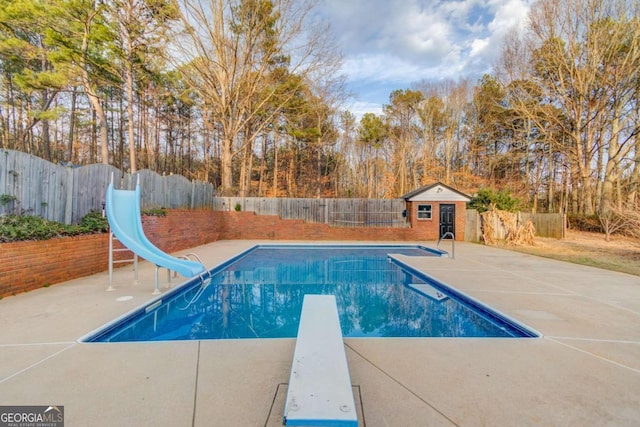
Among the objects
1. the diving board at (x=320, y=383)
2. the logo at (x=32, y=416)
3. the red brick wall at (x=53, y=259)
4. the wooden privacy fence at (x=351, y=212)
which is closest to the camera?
the diving board at (x=320, y=383)

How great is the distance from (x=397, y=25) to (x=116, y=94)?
15459 millimetres

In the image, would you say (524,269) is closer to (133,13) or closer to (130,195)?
(130,195)

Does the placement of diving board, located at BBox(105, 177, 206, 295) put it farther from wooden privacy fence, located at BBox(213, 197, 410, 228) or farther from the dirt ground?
the dirt ground

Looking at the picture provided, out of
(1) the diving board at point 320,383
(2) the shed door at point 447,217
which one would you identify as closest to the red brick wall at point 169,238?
(2) the shed door at point 447,217

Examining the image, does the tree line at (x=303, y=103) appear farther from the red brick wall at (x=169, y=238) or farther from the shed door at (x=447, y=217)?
the shed door at (x=447, y=217)

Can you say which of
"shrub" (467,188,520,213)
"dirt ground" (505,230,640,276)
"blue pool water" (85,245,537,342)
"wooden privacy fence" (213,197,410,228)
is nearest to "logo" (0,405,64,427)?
"blue pool water" (85,245,537,342)

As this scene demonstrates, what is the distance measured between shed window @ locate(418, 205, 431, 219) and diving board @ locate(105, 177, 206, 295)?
1005 cm

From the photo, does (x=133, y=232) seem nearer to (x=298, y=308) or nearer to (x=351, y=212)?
(x=298, y=308)

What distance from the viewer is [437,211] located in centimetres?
1234

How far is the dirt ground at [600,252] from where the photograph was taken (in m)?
6.95

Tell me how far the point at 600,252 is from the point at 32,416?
13138 millimetres

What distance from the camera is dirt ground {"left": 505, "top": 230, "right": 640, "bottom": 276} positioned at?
695cm

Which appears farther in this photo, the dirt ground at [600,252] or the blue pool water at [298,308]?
the dirt ground at [600,252]

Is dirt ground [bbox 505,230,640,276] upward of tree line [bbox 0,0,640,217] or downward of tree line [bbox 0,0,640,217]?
Result: downward
